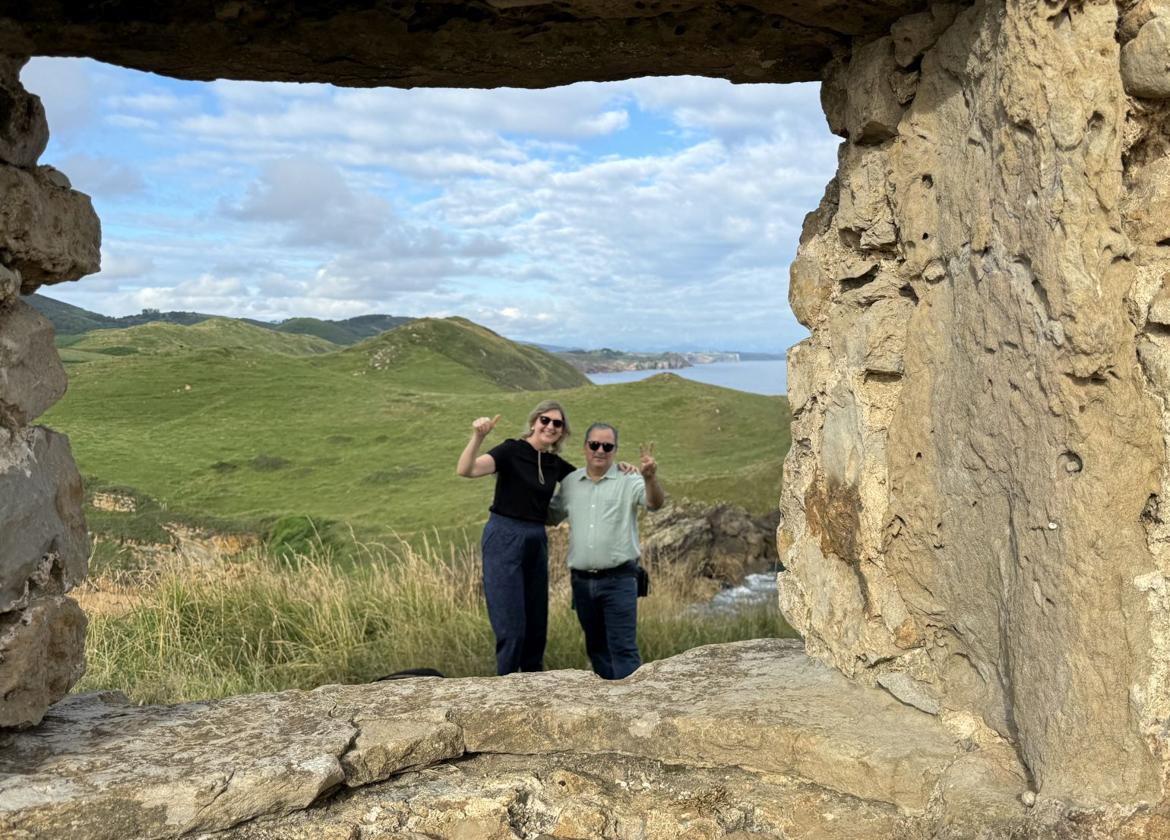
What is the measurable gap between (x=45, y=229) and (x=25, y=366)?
42 centimetres

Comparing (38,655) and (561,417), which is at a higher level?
(561,417)

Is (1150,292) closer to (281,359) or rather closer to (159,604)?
(159,604)

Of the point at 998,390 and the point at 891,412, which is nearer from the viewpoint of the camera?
the point at 998,390

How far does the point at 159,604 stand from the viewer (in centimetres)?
647

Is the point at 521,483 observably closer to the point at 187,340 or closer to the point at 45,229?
the point at 45,229

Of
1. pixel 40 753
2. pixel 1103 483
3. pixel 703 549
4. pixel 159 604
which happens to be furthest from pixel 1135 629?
pixel 703 549

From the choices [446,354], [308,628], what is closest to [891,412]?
[308,628]

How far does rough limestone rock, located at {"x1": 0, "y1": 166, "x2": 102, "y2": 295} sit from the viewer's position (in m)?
2.89

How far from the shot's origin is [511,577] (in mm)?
4797

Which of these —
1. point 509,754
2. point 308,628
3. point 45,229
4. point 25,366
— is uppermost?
point 45,229

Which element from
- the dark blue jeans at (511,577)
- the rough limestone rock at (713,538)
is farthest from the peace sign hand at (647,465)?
the rough limestone rock at (713,538)

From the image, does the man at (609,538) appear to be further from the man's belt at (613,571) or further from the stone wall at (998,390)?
the stone wall at (998,390)

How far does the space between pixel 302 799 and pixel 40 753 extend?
77cm

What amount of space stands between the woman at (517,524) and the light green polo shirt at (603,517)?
0.45 feet
